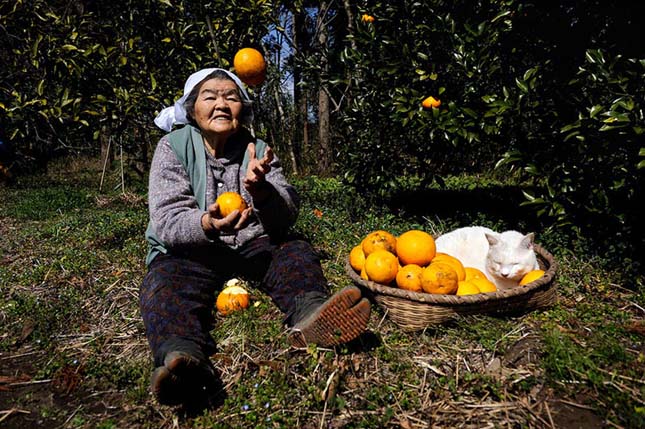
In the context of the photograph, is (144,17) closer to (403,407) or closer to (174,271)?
(174,271)

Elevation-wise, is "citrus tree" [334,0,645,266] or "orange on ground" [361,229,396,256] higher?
"citrus tree" [334,0,645,266]

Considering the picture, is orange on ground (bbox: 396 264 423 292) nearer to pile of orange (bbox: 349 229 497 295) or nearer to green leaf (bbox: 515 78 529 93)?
pile of orange (bbox: 349 229 497 295)

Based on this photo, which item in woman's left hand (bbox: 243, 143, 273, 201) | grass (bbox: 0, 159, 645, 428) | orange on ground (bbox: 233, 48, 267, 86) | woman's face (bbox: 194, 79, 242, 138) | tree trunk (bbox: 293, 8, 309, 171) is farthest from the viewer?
tree trunk (bbox: 293, 8, 309, 171)

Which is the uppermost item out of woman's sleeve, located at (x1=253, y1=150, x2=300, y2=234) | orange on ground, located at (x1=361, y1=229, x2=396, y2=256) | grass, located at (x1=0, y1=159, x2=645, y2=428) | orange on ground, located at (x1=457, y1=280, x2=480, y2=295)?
woman's sleeve, located at (x1=253, y1=150, x2=300, y2=234)

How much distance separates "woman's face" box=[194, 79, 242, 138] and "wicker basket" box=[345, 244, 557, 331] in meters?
1.25

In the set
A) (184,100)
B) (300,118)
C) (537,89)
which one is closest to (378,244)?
(184,100)

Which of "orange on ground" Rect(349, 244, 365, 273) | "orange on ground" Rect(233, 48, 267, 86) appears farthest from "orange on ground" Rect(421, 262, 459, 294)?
"orange on ground" Rect(233, 48, 267, 86)

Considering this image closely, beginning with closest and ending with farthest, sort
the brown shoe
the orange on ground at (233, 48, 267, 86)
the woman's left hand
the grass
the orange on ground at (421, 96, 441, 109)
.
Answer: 1. the grass
2. the brown shoe
3. the woman's left hand
4. the orange on ground at (233, 48, 267, 86)
5. the orange on ground at (421, 96, 441, 109)

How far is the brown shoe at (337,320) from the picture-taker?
2.01 meters

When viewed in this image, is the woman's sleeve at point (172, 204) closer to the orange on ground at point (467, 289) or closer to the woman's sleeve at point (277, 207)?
the woman's sleeve at point (277, 207)

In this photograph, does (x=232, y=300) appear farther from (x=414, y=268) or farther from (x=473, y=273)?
(x=473, y=273)

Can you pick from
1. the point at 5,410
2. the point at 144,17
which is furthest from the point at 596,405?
the point at 144,17

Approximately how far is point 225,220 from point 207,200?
59 cm

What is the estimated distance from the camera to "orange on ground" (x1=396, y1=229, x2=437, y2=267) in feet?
Result: 8.65
